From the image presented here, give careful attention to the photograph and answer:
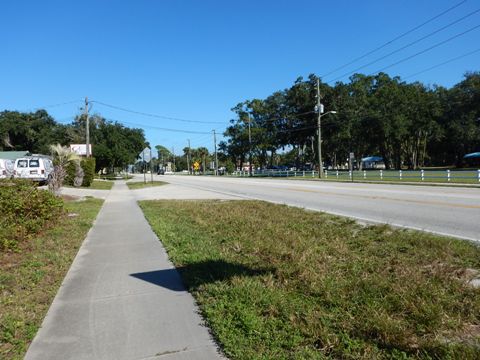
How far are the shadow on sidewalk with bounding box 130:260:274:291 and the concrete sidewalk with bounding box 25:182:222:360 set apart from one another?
0.06 ft

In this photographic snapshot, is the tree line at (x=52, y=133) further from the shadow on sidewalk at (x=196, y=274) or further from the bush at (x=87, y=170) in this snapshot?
the shadow on sidewalk at (x=196, y=274)

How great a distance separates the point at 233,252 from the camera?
7.47 m

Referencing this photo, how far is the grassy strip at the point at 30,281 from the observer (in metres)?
4.30

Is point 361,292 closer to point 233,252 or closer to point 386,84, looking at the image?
point 233,252

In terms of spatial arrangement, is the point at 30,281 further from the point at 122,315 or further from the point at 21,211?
the point at 21,211

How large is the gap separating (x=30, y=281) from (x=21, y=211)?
12.6ft

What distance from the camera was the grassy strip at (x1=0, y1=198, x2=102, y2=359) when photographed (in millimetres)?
4301

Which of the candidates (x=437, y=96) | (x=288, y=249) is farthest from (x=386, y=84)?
(x=288, y=249)

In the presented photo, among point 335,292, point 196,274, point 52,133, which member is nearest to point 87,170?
point 196,274

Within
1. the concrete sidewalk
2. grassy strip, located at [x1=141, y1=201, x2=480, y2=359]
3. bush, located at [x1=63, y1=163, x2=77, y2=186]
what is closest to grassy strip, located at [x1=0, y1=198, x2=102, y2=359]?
the concrete sidewalk

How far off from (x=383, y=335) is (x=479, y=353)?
73 centimetres

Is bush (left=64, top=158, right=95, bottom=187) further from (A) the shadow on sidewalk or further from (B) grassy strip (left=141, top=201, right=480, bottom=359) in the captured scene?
(A) the shadow on sidewalk

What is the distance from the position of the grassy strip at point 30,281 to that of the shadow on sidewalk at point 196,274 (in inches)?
52.0

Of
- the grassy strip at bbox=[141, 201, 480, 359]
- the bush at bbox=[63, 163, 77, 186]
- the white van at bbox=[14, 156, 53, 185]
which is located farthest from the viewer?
the bush at bbox=[63, 163, 77, 186]
